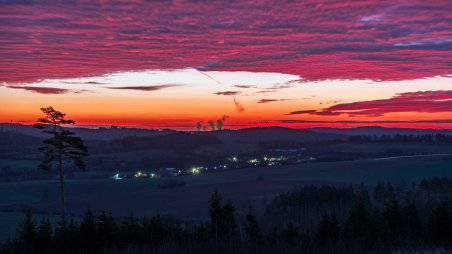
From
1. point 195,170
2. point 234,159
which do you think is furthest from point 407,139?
point 195,170

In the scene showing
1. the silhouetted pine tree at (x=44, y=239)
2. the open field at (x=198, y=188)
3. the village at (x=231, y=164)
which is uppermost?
the silhouetted pine tree at (x=44, y=239)

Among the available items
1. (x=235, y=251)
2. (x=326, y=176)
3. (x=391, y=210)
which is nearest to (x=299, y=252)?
(x=235, y=251)

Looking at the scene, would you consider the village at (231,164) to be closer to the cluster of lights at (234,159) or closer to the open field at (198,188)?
the cluster of lights at (234,159)

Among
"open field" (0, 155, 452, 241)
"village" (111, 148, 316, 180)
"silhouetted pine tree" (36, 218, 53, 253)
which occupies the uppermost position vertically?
"silhouetted pine tree" (36, 218, 53, 253)

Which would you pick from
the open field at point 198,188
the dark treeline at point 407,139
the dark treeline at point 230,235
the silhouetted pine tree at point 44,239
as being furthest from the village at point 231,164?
the silhouetted pine tree at point 44,239

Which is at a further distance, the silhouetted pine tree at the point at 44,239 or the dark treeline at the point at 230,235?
the silhouetted pine tree at the point at 44,239

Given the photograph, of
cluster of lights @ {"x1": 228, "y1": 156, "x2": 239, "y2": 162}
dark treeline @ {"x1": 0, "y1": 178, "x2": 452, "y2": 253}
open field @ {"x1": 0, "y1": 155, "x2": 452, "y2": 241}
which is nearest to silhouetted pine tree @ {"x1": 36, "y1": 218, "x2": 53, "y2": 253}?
dark treeline @ {"x1": 0, "y1": 178, "x2": 452, "y2": 253}

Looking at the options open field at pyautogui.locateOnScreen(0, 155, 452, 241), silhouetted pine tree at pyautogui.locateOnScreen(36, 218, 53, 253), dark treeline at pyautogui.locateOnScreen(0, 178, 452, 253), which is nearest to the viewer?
dark treeline at pyautogui.locateOnScreen(0, 178, 452, 253)

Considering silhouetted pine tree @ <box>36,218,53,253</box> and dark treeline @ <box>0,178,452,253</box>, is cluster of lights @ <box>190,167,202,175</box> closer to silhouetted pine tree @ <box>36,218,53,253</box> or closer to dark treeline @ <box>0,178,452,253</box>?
dark treeline @ <box>0,178,452,253</box>

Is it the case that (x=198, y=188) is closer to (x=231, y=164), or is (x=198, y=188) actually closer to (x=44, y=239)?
(x=231, y=164)
